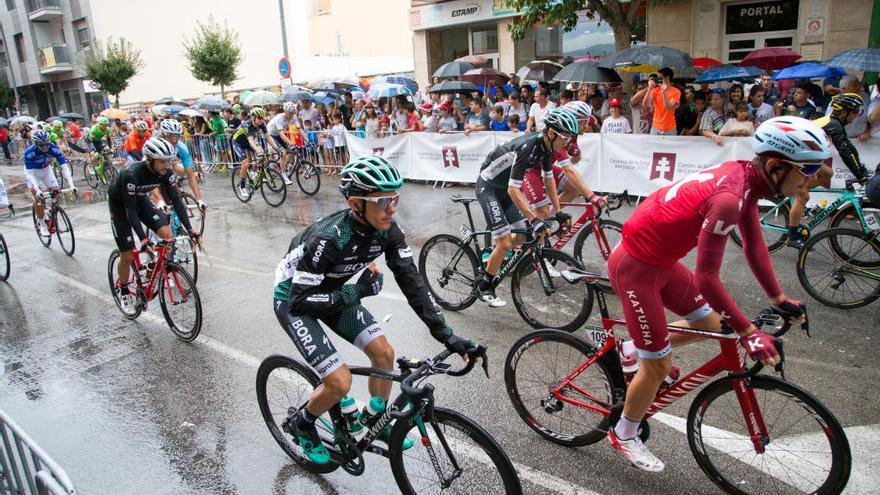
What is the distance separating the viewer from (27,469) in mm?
2656

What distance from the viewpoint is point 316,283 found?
334 cm

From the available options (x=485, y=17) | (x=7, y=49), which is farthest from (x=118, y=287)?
(x=7, y=49)

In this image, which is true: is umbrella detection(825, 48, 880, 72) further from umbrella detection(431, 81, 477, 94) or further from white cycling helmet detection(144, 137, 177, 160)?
white cycling helmet detection(144, 137, 177, 160)

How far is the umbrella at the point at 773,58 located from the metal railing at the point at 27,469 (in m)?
13.5

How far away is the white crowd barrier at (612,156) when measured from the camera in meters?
9.60

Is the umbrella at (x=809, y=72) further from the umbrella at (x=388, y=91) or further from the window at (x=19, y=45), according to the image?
the window at (x=19, y=45)

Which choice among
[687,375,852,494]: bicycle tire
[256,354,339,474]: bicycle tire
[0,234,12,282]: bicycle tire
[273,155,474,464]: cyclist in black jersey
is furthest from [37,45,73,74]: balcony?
[687,375,852,494]: bicycle tire

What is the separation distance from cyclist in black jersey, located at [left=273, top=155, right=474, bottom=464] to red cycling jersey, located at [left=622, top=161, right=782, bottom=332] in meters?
1.19

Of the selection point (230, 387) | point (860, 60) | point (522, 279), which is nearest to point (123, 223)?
point (230, 387)

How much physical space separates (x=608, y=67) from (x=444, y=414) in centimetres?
1029

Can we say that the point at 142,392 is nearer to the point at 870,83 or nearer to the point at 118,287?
the point at 118,287

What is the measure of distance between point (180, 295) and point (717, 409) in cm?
507

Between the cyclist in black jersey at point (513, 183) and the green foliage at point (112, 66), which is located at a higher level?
the green foliage at point (112, 66)

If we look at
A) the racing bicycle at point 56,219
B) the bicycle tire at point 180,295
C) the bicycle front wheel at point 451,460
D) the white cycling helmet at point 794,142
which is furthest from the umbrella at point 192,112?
the white cycling helmet at point 794,142
